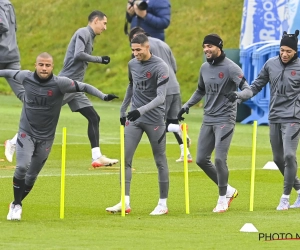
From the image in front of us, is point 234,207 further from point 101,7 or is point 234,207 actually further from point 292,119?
point 101,7

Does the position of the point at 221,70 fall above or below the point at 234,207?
above

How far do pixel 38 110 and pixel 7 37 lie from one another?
507 cm

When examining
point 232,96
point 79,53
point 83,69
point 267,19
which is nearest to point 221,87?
point 232,96

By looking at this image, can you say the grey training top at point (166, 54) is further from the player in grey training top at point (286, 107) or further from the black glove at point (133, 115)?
the black glove at point (133, 115)

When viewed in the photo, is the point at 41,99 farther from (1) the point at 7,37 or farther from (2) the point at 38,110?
(1) the point at 7,37

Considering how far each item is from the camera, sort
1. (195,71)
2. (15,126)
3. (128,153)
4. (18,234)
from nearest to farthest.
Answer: (18,234)
(128,153)
(15,126)
(195,71)

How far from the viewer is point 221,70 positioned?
13.4 meters

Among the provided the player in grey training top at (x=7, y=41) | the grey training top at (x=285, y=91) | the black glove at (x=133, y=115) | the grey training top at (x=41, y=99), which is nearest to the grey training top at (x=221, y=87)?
the grey training top at (x=285, y=91)

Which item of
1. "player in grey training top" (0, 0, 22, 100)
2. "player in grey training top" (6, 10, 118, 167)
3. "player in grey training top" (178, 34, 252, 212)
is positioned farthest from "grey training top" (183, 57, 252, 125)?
"player in grey training top" (0, 0, 22, 100)

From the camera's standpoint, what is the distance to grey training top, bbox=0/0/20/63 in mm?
16953

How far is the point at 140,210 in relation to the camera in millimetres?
13219

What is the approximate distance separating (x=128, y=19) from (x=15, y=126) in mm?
4436

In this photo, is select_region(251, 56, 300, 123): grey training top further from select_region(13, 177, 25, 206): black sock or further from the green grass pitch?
select_region(13, 177, 25, 206): black sock

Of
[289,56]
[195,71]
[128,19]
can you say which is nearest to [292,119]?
[289,56]
